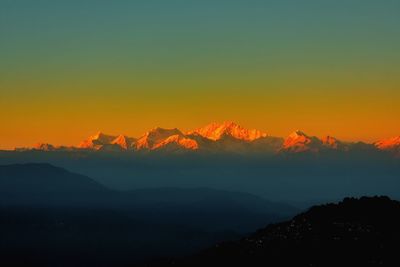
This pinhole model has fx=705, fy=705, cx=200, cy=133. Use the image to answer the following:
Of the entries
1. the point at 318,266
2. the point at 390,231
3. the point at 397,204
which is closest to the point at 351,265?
the point at 318,266

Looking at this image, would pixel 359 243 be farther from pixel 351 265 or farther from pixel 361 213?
pixel 361 213

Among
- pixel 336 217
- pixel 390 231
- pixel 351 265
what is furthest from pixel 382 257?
pixel 336 217

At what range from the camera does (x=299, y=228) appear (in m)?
143

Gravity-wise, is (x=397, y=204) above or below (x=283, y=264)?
above

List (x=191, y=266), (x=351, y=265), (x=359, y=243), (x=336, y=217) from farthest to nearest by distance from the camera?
(x=336, y=217) < (x=191, y=266) < (x=359, y=243) < (x=351, y=265)

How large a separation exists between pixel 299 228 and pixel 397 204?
36.4 metres

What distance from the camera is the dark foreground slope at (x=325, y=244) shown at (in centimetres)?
11419

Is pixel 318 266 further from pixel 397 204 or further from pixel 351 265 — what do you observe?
pixel 397 204

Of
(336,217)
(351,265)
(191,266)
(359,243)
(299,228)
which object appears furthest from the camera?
(336,217)

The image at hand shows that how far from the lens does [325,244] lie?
123000 millimetres

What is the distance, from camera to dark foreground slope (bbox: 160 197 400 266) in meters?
114

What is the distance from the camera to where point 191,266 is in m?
132

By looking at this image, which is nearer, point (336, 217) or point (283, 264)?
point (283, 264)

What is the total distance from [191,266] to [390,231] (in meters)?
38.8
